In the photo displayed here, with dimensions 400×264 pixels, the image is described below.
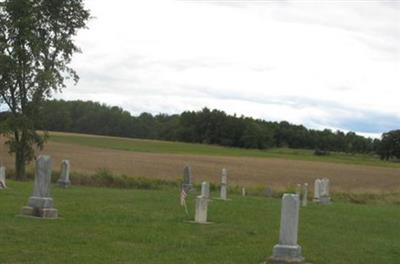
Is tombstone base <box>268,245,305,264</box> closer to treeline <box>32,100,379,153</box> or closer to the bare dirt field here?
the bare dirt field

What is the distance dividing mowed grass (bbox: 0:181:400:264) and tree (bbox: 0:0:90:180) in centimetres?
1535

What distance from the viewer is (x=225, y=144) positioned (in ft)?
492

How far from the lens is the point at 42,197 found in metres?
15.6

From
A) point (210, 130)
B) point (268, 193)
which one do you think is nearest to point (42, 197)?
point (268, 193)

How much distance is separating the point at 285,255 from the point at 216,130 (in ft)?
458

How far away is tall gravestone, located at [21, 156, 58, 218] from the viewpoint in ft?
50.5

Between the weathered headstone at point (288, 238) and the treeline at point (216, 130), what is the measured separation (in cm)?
12834

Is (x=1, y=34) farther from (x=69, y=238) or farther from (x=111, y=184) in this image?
(x=69, y=238)

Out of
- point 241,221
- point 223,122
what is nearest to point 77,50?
point 241,221

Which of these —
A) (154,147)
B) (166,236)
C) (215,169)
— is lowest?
(166,236)

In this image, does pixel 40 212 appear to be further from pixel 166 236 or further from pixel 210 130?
pixel 210 130

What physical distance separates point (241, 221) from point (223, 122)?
132 metres

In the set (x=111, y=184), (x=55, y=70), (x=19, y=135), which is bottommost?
(x=111, y=184)

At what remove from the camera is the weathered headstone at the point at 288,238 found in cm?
1137
